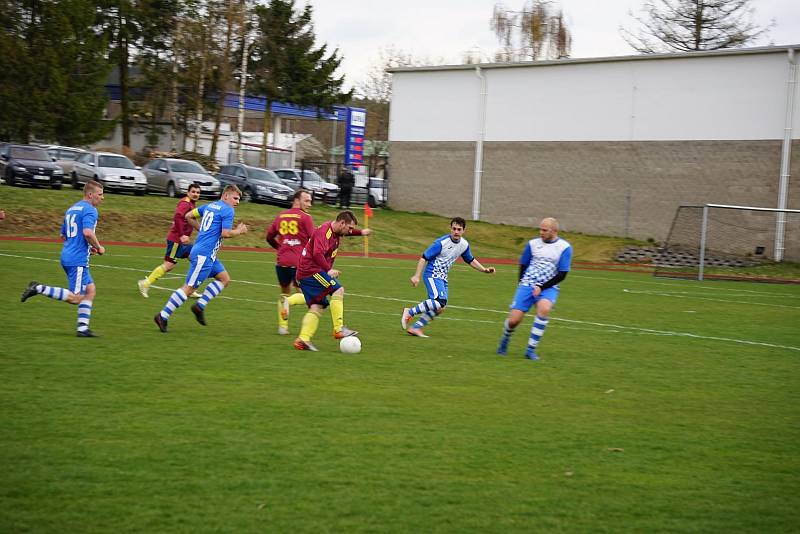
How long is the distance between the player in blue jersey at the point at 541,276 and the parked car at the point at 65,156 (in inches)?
1341

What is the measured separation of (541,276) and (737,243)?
25968 mm

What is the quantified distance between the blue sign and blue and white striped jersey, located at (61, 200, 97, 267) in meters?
42.1

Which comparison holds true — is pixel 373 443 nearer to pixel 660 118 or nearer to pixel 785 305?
pixel 785 305

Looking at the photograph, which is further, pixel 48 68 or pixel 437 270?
pixel 48 68

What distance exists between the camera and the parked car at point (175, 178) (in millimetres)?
41562

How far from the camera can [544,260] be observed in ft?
41.4

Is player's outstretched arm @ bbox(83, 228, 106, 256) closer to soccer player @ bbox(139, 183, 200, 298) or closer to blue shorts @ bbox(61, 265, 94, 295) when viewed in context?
blue shorts @ bbox(61, 265, 94, 295)

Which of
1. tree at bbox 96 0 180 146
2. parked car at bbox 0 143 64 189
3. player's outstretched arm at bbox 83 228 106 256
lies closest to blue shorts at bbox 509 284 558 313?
player's outstretched arm at bbox 83 228 106 256

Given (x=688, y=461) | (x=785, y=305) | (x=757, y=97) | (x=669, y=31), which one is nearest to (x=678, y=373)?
(x=688, y=461)

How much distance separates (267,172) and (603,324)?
2938 cm

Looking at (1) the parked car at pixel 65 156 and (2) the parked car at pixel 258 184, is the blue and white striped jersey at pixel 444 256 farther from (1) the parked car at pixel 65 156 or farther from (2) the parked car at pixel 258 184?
(1) the parked car at pixel 65 156

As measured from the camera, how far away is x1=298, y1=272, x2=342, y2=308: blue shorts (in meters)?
12.0

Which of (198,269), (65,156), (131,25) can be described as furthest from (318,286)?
(131,25)

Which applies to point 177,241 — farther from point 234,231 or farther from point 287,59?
point 287,59
